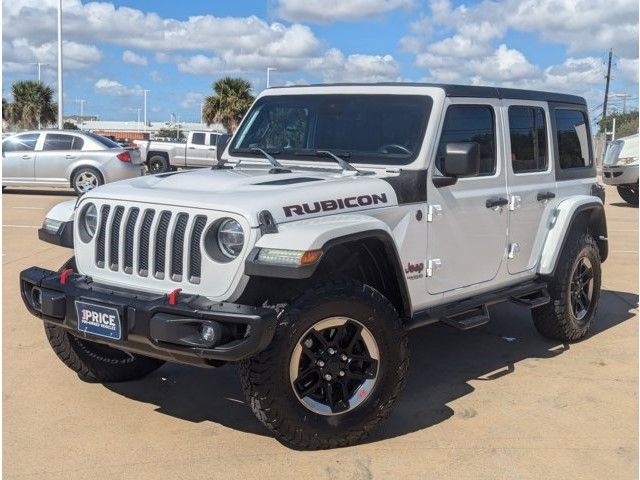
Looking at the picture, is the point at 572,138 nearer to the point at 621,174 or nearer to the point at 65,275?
the point at 65,275

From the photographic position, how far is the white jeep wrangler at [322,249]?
370 centimetres

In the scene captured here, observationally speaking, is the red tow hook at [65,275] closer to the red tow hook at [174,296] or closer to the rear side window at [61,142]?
the red tow hook at [174,296]

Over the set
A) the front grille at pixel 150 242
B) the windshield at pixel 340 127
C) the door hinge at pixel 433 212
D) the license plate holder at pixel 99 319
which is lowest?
the license plate holder at pixel 99 319

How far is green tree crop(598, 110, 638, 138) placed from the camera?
4770 cm

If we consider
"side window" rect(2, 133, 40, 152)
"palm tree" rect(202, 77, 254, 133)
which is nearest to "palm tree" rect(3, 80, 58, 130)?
"palm tree" rect(202, 77, 254, 133)

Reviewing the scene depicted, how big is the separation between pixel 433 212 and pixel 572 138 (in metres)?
2.22

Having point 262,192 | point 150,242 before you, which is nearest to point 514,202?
point 262,192

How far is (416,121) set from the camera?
15.8 ft

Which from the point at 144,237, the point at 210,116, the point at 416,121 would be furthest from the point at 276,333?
the point at 210,116

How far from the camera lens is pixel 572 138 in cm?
→ 623

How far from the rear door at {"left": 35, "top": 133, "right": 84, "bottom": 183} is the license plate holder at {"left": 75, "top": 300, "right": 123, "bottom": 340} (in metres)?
13.7

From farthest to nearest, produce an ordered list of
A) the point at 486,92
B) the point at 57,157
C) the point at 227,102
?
the point at 227,102 < the point at 57,157 < the point at 486,92

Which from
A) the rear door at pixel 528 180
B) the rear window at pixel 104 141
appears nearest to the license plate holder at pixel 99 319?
the rear door at pixel 528 180

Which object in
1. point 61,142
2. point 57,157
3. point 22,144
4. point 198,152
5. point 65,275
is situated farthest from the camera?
point 198,152
